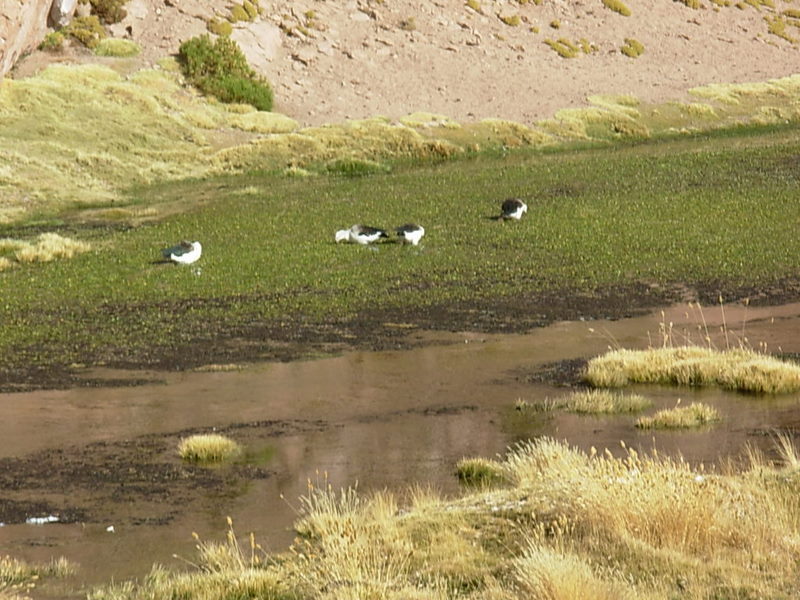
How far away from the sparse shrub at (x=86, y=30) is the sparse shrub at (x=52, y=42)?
2.60 ft

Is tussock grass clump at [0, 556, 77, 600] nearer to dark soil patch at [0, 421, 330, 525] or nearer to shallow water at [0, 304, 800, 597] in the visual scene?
shallow water at [0, 304, 800, 597]

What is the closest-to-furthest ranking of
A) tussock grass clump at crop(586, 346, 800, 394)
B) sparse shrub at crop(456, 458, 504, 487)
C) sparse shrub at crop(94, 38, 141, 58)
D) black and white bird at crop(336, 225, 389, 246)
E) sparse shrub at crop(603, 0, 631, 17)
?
sparse shrub at crop(456, 458, 504, 487) < tussock grass clump at crop(586, 346, 800, 394) < black and white bird at crop(336, 225, 389, 246) < sparse shrub at crop(94, 38, 141, 58) < sparse shrub at crop(603, 0, 631, 17)

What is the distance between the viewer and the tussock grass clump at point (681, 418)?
57.2 feet

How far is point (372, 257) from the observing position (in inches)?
1165

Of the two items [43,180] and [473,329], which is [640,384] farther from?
[43,180]

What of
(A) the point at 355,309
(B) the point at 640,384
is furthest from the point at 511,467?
(A) the point at 355,309

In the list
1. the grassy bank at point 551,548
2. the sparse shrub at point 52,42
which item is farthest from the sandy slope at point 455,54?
the grassy bank at point 551,548

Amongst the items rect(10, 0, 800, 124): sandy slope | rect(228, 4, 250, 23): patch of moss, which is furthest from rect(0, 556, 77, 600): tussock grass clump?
rect(228, 4, 250, 23): patch of moss

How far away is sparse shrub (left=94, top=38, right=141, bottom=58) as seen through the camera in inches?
2144

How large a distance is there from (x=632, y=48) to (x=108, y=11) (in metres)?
26.4

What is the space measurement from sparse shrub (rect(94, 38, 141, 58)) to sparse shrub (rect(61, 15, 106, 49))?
30 cm

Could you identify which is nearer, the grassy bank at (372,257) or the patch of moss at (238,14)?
the grassy bank at (372,257)

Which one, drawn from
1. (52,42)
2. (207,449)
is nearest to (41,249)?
(207,449)

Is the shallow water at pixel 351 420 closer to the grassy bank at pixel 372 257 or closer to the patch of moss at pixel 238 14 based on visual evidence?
the grassy bank at pixel 372 257
